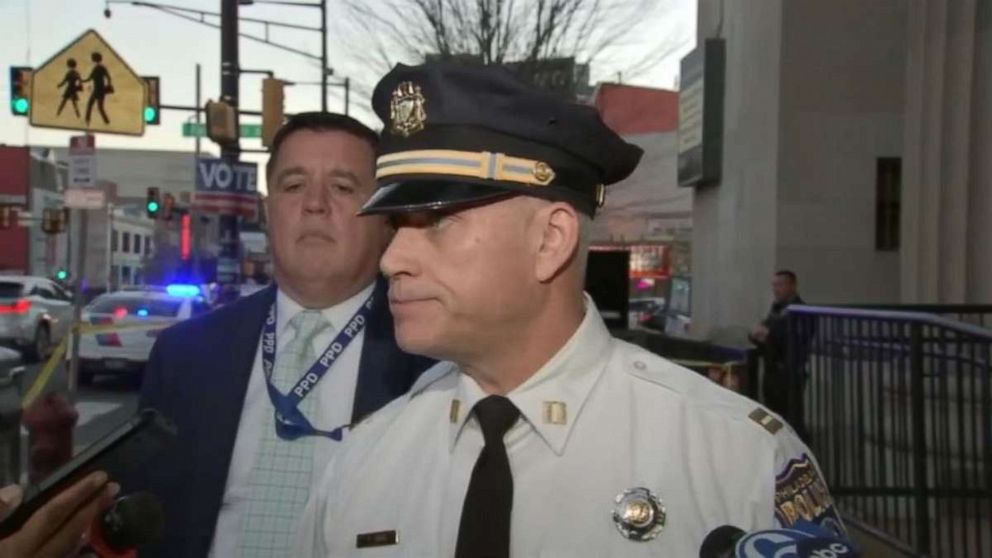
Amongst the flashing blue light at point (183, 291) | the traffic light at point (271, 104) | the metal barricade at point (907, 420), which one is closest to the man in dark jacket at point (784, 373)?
the metal barricade at point (907, 420)

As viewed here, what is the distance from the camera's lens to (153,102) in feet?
67.4

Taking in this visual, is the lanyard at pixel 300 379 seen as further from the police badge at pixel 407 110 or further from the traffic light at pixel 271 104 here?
the traffic light at pixel 271 104

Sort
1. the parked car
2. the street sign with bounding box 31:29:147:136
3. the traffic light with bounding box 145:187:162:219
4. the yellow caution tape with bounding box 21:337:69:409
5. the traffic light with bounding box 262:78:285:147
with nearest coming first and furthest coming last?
the street sign with bounding box 31:29:147:136, the yellow caution tape with bounding box 21:337:69:409, the traffic light with bounding box 262:78:285:147, the parked car, the traffic light with bounding box 145:187:162:219

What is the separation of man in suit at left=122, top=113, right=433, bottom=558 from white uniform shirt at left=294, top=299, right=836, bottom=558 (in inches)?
30.4

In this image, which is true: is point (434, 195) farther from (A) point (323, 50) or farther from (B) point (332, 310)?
(A) point (323, 50)

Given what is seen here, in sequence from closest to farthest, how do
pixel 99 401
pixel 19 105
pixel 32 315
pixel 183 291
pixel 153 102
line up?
pixel 99 401 → pixel 19 105 → pixel 153 102 → pixel 183 291 → pixel 32 315

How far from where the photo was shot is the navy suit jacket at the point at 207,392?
3.16 metres

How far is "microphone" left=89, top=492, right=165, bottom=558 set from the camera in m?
2.45

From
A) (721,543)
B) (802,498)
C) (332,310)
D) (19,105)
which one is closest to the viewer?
(721,543)

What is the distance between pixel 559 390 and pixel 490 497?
0.22 metres

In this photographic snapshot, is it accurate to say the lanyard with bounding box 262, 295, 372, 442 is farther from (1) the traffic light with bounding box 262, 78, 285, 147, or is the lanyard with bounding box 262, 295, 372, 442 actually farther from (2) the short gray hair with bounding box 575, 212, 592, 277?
(1) the traffic light with bounding box 262, 78, 285, 147

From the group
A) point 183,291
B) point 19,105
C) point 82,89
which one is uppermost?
point 19,105

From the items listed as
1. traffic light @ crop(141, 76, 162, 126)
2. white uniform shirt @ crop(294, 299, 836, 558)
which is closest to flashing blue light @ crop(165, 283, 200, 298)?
traffic light @ crop(141, 76, 162, 126)

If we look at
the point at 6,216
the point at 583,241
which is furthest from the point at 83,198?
the point at 6,216
